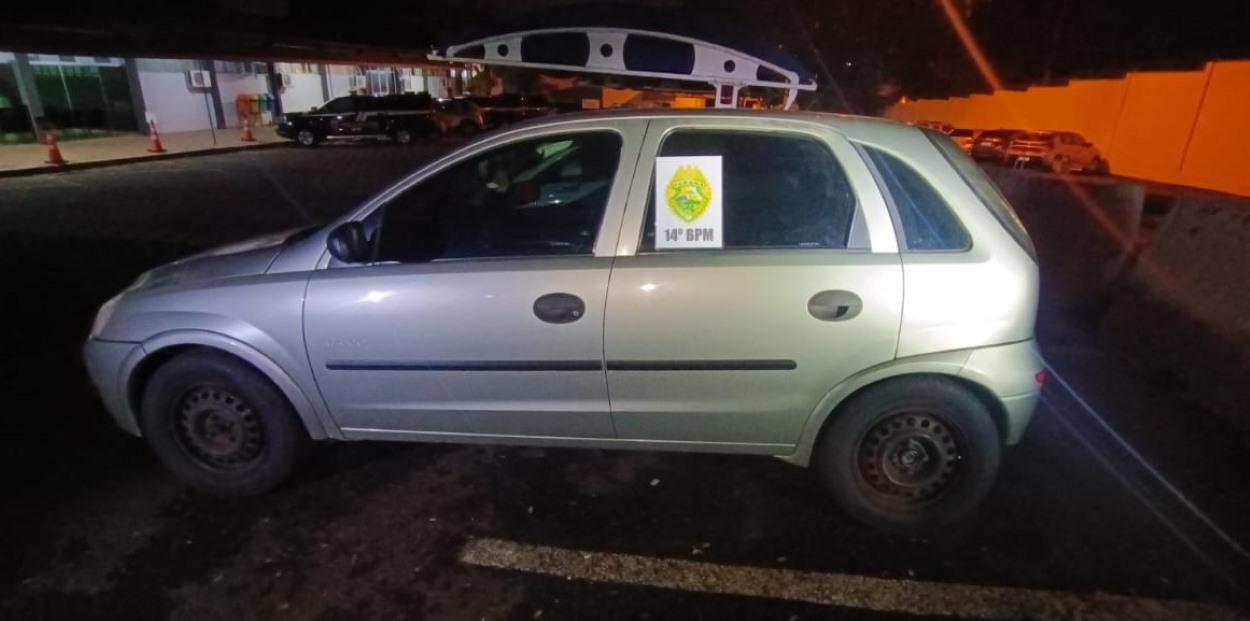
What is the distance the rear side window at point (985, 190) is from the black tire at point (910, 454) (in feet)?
2.08

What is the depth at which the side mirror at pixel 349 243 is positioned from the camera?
9.18 ft

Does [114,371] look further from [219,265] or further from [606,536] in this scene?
[606,536]

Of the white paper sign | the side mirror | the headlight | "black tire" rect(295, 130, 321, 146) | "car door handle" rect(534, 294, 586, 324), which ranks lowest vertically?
"black tire" rect(295, 130, 321, 146)

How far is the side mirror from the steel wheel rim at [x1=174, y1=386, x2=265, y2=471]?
83 centimetres

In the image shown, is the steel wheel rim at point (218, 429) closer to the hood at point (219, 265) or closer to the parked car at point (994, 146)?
the hood at point (219, 265)

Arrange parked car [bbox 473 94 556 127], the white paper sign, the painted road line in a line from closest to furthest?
the painted road line, the white paper sign, parked car [bbox 473 94 556 127]

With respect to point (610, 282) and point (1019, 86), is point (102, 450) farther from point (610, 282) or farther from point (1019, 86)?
point (1019, 86)

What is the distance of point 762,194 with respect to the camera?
2.80 metres

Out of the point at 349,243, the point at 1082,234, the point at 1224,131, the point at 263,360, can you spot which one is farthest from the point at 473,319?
the point at 1224,131

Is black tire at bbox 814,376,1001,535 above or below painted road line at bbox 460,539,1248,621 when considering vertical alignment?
above

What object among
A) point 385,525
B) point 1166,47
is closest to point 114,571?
point 385,525

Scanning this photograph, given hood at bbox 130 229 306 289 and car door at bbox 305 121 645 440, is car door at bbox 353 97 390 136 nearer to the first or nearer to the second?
hood at bbox 130 229 306 289

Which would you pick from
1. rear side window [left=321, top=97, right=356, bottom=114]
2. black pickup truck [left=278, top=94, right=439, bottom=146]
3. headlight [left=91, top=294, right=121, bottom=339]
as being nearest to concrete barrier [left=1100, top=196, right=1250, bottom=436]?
headlight [left=91, top=294, right=121, bottom=339]

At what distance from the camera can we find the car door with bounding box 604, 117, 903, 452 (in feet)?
8.72
